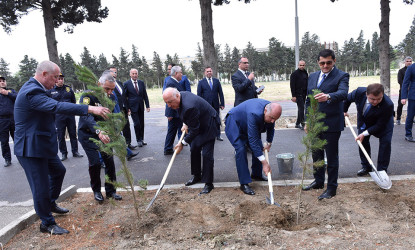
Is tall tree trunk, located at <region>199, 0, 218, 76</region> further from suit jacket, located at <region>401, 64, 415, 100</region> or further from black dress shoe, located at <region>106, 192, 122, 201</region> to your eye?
black dress shoe, located at <region>106, 192, 122, 201</region>

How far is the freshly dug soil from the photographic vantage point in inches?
109

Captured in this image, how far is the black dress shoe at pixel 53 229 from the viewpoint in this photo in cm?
323

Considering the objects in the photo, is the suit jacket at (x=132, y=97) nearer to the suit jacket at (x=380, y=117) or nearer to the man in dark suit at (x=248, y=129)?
the man in dark suit at (x=248, y=129)

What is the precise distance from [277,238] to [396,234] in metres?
1.24

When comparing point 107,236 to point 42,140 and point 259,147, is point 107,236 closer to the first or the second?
point 42,140

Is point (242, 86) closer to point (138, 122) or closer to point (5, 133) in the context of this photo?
point (138, 122)

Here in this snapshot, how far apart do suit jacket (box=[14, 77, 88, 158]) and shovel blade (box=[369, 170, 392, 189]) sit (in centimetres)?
413

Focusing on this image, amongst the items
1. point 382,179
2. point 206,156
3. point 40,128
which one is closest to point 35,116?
point 40,128

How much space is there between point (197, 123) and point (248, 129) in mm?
838

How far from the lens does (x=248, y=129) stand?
3850 mm

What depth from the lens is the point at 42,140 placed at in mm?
3131

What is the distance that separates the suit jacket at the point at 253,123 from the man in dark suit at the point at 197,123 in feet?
1.33

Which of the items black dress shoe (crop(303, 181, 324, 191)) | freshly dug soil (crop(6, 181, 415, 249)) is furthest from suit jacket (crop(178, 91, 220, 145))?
black dress shoe (crop(303, 181, 324, 191))

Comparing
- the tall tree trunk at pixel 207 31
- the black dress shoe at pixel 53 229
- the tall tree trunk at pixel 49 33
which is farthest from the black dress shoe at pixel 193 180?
the tall tree trunk at pixel 49 33
